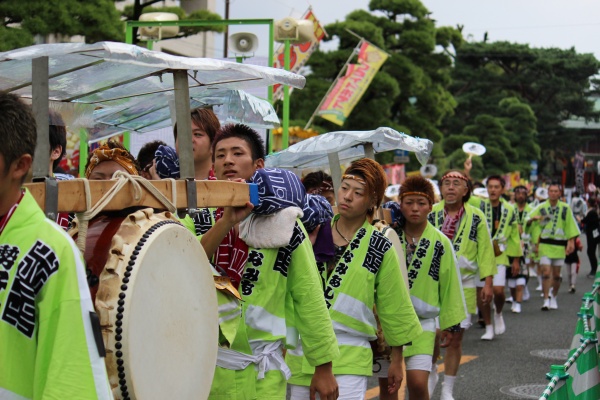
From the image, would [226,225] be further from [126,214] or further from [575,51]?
[575,51]

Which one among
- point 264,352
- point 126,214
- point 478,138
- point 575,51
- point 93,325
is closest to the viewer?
point 93,325

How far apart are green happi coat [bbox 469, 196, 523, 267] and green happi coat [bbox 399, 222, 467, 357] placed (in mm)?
6164

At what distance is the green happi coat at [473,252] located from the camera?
32.9 ft

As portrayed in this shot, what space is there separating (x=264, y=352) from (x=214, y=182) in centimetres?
96

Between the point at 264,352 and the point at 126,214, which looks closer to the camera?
the point at 126,214

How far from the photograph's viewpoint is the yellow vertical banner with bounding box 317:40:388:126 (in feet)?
74.9

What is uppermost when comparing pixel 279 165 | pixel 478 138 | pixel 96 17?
pixel 96 17

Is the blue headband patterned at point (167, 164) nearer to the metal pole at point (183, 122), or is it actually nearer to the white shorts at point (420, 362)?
the metal pole at point (183, 122)

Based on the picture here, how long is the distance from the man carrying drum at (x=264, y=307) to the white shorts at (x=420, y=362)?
260 cm

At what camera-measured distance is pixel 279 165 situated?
20.9 feet

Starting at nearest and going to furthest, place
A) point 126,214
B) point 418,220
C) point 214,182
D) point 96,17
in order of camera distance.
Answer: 1. point 126,214
2. point 214,182
3. point 418,220
4. point 96,17

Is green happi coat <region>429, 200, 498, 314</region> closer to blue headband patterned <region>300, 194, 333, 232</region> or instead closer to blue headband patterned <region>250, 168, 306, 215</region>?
blue headband patterned <region>300, 194, 333, 232</region>

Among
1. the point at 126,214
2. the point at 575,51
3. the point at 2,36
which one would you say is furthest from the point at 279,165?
the point at 575,51

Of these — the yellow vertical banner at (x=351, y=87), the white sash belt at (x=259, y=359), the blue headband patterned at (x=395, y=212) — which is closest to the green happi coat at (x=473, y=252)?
the blue headband patterned at (x=395, y=212)
